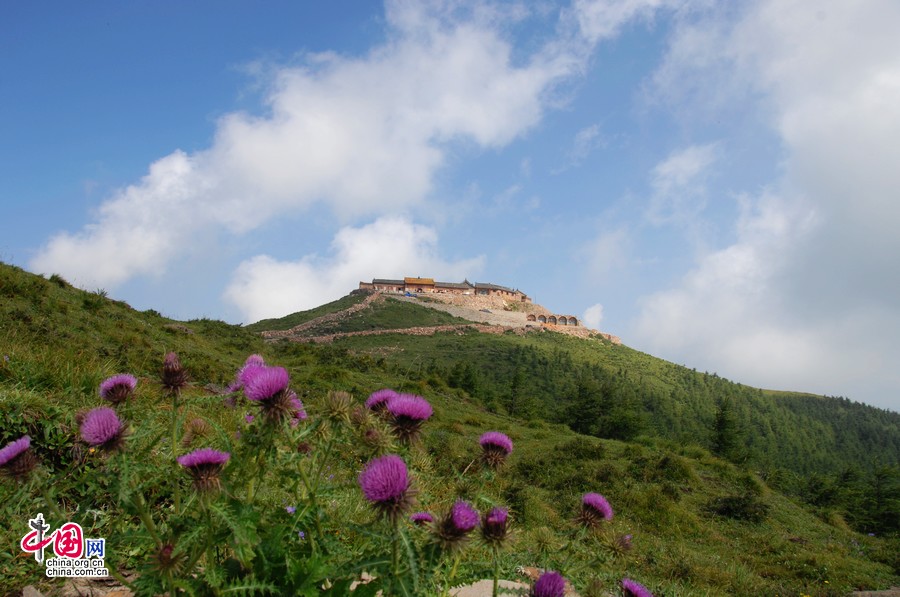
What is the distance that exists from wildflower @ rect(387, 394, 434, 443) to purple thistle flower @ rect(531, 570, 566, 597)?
34.6 inches

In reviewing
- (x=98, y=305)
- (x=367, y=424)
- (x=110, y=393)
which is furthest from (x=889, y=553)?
(x=98, y=305)

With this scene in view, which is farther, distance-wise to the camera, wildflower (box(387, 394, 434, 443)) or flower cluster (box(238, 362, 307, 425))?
wildflower (box(387, 394, 434, 443))

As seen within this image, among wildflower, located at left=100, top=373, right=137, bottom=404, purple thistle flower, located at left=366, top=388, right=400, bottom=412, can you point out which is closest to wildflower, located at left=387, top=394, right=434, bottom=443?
purple thistle flower, located at left=366, top=388, right=400, bottom=412

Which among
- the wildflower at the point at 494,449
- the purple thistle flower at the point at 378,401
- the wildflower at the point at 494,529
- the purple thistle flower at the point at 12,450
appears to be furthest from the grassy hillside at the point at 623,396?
the purple thistle flower at the point at 12,450

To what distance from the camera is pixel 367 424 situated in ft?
8.02

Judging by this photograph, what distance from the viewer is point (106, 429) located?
2.16m

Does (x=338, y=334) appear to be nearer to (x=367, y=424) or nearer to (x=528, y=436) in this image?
(x=528, y=436)

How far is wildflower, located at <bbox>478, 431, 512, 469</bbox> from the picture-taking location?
2.73 metres

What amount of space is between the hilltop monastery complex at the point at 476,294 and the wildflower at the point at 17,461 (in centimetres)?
9915

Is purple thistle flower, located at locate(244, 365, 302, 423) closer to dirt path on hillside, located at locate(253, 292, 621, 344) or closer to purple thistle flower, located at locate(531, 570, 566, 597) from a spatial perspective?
purple thistle flower, located at locate(531, 570, 566, 597)

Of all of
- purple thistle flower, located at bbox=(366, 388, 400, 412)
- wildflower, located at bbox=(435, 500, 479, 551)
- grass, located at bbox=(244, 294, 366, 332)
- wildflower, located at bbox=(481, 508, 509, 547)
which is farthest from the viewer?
grass, located at bbox=(244, 294, 366, 332)

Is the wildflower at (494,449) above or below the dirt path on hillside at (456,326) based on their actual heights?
below

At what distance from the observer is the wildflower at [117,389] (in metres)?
2.63

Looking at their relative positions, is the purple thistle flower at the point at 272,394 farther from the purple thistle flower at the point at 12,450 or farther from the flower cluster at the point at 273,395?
the purple thistle flower at the point at 12,450
